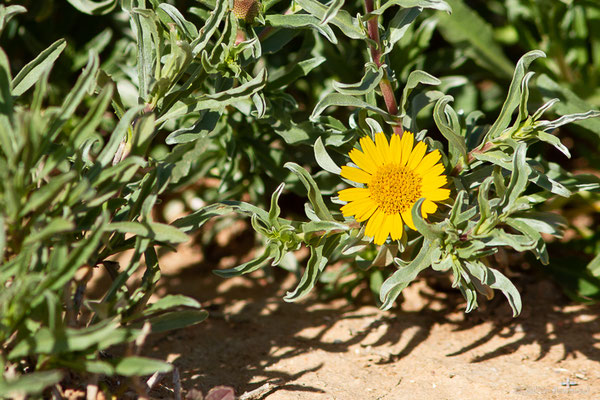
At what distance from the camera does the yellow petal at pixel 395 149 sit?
202 cm

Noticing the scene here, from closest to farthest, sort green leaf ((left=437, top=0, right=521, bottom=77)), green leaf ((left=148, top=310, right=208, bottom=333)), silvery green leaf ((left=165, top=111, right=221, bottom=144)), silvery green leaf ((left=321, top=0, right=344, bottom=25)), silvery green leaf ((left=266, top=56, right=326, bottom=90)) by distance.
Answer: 1. green leaf ((left=148, top=310, right=208, bottom=333))
2. silvery green leaf ((left=321, top=0, right=344, bottom=25))
3. silvery green leaf ((left=165, top=111, right=221, bottom=144))
4. silvery green leaf ((left=266, top=56, right=326, bottom=90))
5. green leaf ((left=437, top=0, right=521, bottom=77))

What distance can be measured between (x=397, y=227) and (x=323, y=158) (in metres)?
0.33

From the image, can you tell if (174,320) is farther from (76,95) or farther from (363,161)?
(363,161)

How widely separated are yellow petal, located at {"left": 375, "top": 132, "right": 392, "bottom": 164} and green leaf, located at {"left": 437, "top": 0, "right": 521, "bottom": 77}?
113 centimetres

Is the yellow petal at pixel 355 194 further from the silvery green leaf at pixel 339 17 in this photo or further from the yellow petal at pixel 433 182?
the silvery green leaf at pixel 339 17

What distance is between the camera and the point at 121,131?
5.65 ft

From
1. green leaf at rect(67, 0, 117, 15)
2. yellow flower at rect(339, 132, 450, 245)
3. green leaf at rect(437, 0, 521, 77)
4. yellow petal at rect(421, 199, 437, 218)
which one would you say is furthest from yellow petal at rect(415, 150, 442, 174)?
green leaf at rect(67, 0, 117, 15)

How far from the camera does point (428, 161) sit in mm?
2000

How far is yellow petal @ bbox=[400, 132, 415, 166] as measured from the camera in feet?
6.62

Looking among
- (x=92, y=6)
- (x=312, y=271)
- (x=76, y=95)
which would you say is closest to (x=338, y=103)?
(x=312, y=271)

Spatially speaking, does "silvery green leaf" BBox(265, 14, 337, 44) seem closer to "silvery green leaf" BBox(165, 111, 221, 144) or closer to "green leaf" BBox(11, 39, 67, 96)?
"silvery green leaf" BBox(165, 111, 221, 144)

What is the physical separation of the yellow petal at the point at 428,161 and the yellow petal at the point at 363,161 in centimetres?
14

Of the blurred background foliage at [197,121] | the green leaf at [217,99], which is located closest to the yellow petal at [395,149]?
the blurred background foliage at [197,121]

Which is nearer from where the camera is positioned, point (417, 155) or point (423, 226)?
point (423, 226)
